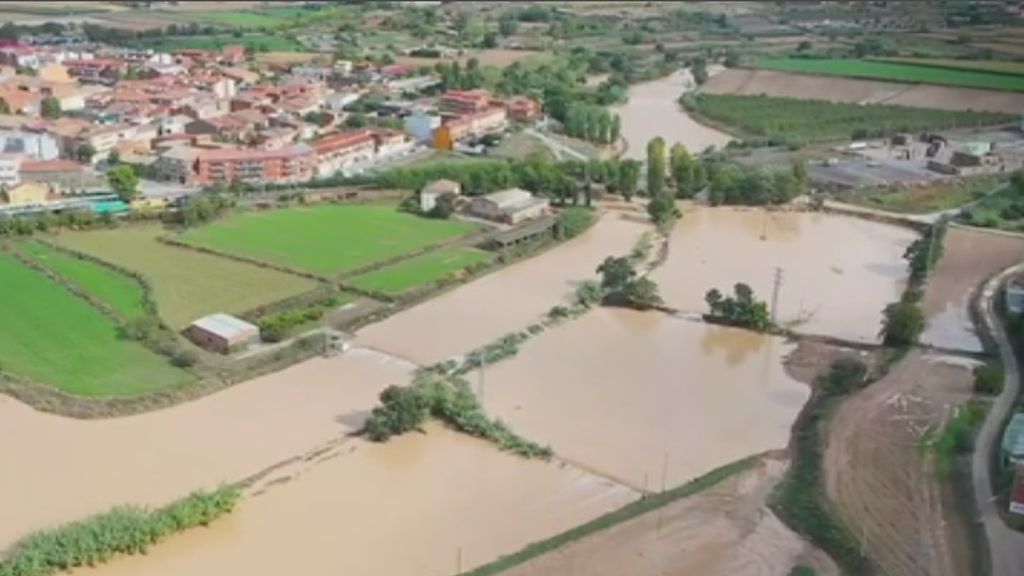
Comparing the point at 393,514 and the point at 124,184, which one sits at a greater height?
the point at 124,184

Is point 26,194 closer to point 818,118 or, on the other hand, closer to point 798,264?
point 798,264

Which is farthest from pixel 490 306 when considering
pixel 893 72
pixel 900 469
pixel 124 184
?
pixel 893 72

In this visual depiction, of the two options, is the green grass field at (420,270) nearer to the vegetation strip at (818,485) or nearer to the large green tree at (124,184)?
the vegetation strip at (818,485)

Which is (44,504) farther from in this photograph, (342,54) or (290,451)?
(342,54)

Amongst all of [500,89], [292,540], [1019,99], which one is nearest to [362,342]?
[292,540]

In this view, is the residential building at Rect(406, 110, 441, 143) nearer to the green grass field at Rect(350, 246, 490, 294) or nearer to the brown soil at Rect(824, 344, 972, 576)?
the green grass field at Rect(350, 246, 490, 294)

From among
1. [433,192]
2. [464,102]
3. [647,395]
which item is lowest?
[647,395]
